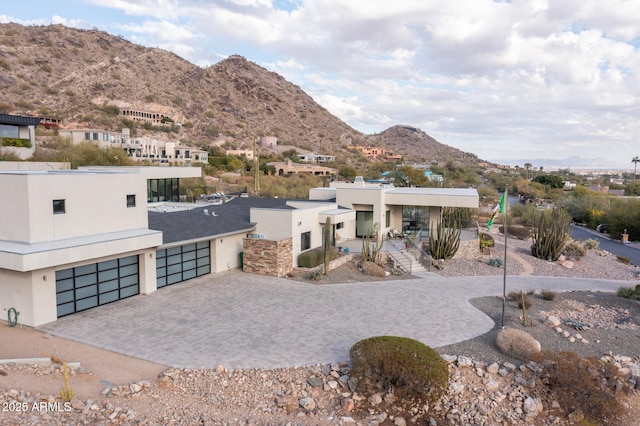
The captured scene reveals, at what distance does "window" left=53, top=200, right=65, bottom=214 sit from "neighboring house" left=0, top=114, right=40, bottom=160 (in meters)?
30.4

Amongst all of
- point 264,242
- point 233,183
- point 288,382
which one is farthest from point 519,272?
point 233,183

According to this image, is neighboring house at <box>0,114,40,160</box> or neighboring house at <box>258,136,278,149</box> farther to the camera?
neighboring house at <box>258,136,278,149</box>

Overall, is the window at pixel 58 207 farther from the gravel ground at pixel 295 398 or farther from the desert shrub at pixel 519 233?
the desert shrub at pixel 519 233

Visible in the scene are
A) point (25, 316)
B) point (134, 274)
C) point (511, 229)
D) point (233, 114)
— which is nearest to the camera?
point (25, 316)

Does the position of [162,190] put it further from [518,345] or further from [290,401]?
[518,345]

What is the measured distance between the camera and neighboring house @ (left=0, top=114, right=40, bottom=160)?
4059cm

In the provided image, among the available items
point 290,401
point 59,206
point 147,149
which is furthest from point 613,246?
point 147,149

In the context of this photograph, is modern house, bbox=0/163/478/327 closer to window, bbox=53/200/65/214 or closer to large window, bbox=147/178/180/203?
window, bbox=53/200/65/214

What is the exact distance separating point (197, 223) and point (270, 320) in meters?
8.22

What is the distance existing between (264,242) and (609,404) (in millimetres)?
15339

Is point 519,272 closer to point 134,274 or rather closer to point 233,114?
point 134,274

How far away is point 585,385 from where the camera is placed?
11.2 metres

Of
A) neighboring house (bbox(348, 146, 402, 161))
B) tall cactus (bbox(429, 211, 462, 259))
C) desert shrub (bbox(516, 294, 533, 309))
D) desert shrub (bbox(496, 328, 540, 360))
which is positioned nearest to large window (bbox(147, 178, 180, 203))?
tall cactus (bbox(429, 211, 462, 259))

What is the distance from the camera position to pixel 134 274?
1816 cm
